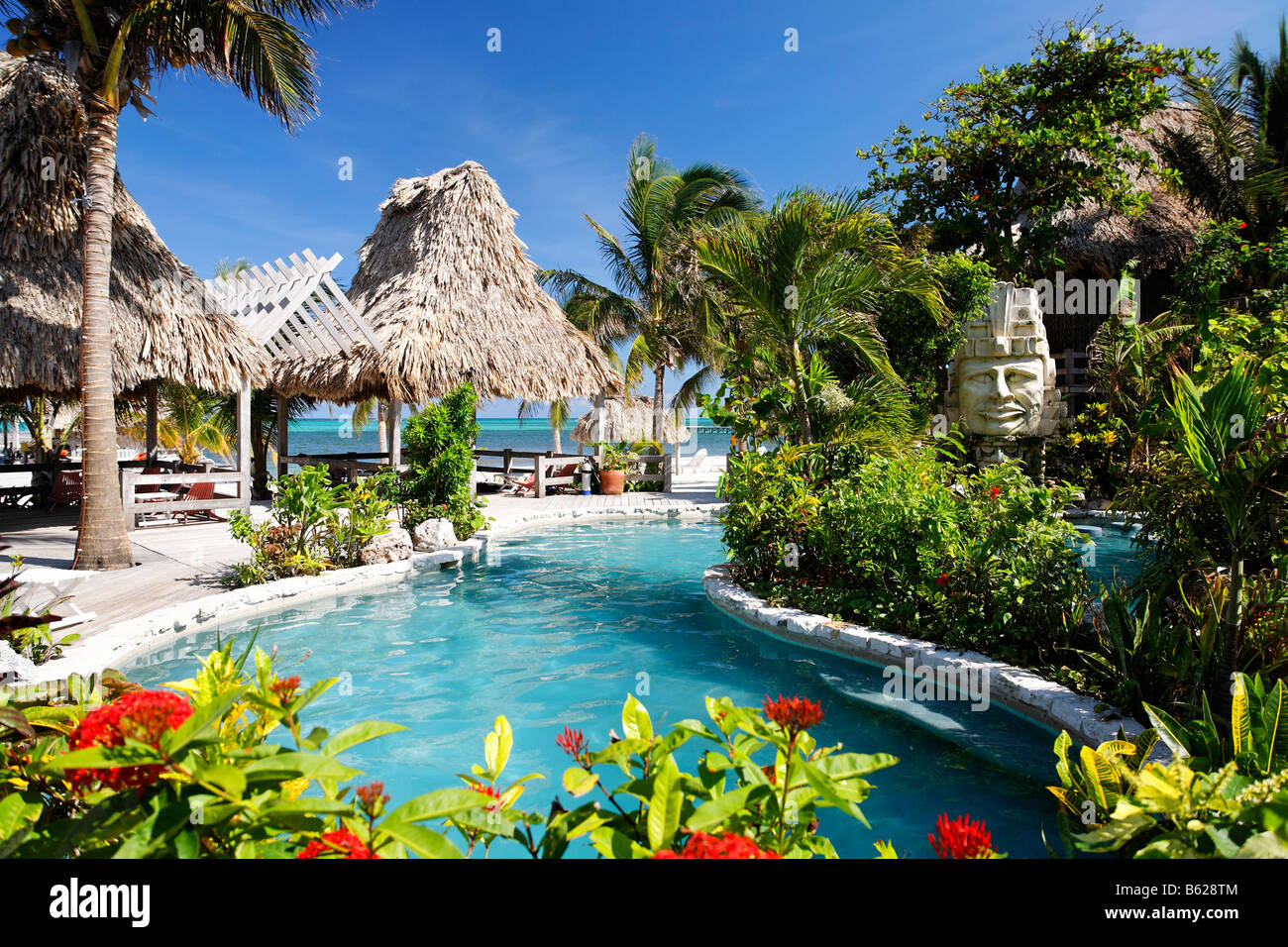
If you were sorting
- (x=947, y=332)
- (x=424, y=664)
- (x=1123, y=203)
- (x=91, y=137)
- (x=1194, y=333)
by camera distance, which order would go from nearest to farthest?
(x=424, y=664)
(x=91, y=137)
(x=1194, y=333)
(x=947, y=332)
(x=1123, y=203)

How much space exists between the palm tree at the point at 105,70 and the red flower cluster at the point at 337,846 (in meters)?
7.67

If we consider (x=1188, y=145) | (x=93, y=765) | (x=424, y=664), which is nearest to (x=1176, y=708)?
(x=93, y=765)

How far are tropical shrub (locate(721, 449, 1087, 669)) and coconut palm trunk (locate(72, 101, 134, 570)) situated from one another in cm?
613

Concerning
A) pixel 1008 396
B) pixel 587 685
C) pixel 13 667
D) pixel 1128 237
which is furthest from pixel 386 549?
pixel 1128 237

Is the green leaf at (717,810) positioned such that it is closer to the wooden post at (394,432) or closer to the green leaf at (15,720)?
the green leaf at (15,720)

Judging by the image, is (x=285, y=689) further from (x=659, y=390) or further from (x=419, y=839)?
(x=659, y=390)

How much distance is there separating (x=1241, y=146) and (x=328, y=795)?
66.1 ft

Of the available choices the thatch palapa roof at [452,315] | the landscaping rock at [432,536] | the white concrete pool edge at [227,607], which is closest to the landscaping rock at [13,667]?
the white concrete pool edge at [227,607]

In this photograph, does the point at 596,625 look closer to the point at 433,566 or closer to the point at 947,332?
the point at 433,566

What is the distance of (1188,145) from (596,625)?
55.5 feet

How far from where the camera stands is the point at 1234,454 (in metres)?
2.94

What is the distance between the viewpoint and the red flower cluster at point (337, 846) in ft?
3.24

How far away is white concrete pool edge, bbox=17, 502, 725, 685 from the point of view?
4.54 m
